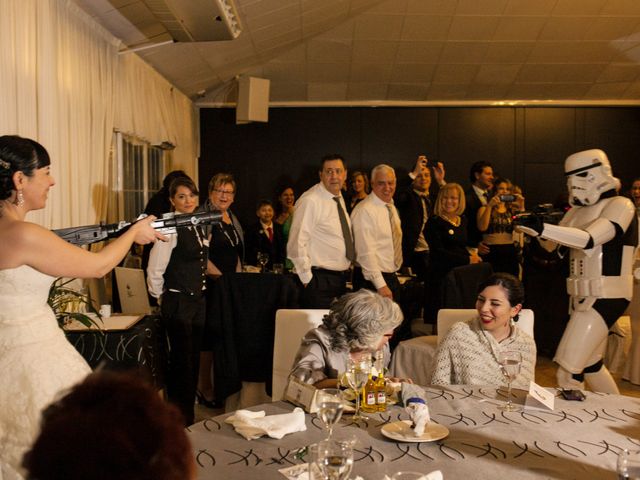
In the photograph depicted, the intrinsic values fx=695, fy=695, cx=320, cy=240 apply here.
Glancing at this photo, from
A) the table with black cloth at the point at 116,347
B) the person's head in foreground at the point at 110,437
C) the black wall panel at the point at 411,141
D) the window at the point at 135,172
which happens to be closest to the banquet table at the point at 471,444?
the person's head in foreground at the point at 110,437

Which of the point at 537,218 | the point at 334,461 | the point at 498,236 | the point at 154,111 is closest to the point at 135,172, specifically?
the point at 154,111

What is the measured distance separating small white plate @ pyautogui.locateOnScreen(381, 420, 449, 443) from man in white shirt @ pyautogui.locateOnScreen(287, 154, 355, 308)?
2.27 m

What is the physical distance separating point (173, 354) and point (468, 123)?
5.92 metres

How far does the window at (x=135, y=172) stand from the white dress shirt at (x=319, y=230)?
1.78 metres

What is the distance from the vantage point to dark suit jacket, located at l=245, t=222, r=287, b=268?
6.73 metres

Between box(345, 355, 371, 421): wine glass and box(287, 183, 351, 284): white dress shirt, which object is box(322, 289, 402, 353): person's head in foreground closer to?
box(345, 355, 371, 421): wine glass

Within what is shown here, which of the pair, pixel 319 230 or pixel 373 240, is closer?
pixel 319 230

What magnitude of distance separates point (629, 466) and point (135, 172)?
5248 mm

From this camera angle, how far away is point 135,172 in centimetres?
599

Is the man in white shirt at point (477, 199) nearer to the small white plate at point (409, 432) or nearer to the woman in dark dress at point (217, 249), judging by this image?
the woman in dark dress at point (217, 249)

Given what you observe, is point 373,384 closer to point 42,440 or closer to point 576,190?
point 42,440

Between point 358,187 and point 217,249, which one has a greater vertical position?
point 358,187

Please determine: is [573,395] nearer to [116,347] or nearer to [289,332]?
[289,332]

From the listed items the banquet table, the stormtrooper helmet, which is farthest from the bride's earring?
the stormtrooper helmet
